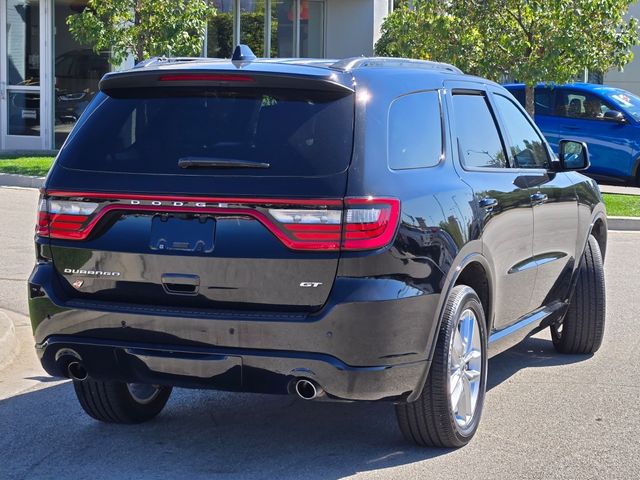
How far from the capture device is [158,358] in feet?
15.6

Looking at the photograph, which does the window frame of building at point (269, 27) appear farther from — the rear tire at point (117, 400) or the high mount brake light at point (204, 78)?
the high mount brake light at point (204, 78)

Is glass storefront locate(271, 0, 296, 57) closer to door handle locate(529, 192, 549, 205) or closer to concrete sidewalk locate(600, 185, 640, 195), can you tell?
concrete sidewalk locate(600, 185, 640, 195)

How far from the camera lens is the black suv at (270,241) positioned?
15.1ft

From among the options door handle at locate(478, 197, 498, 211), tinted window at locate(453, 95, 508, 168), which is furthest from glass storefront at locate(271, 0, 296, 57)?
door handle at locate(478, 197, 498, 211)

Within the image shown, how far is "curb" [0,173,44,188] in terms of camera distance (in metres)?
17.6

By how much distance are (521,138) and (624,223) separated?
9027 mm

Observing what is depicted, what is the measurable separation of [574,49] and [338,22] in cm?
1058

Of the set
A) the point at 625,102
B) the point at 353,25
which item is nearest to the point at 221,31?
the point at 353,25

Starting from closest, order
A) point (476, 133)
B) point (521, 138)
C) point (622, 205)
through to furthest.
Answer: point (476, 133), point (521, 138), point (622, 205)

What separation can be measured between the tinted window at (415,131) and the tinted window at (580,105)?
15283 mm

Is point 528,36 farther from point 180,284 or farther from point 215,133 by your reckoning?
point 180,284

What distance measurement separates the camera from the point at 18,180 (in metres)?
17.9

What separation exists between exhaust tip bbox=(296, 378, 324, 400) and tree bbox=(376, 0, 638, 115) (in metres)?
14.0

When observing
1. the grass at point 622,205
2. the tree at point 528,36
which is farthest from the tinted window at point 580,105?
the grass at point 622,205
